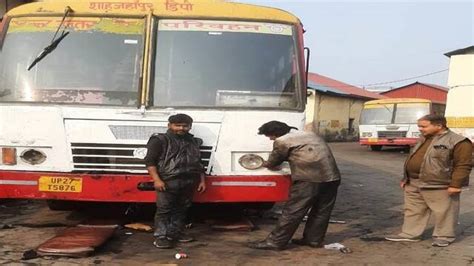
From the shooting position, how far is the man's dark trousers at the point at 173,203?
19.0ft

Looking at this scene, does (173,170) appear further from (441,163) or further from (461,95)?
(461,95)

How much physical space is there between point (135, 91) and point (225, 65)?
1015 mm

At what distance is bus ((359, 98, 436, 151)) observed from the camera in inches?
Answer: 923

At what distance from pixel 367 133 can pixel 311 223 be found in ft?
64.2

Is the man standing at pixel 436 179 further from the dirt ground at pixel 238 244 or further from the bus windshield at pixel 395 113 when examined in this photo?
the bus windshield at pixel 395 113

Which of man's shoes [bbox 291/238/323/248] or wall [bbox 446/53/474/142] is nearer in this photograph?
man's shoes [bbox 291/238/323/248]

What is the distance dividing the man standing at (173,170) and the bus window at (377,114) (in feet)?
63.5

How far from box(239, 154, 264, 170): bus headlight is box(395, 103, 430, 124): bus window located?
60.9 ft

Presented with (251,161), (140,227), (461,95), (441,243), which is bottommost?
(140,227)

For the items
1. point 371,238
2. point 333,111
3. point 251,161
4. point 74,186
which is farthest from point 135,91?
point 333,111

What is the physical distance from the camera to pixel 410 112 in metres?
23.6

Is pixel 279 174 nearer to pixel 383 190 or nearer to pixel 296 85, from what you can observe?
pixel 296 85

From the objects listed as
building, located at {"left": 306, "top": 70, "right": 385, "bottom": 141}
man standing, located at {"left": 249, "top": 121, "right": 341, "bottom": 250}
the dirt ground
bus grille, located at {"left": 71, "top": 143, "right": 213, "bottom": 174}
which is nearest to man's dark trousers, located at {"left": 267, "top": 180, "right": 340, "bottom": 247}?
man standing, located at {"left": 249, "top": 121, "right": 341, "bottom": 250}

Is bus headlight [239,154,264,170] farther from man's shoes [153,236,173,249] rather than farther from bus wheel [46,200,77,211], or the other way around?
bus wheel [46,200,77,211]
